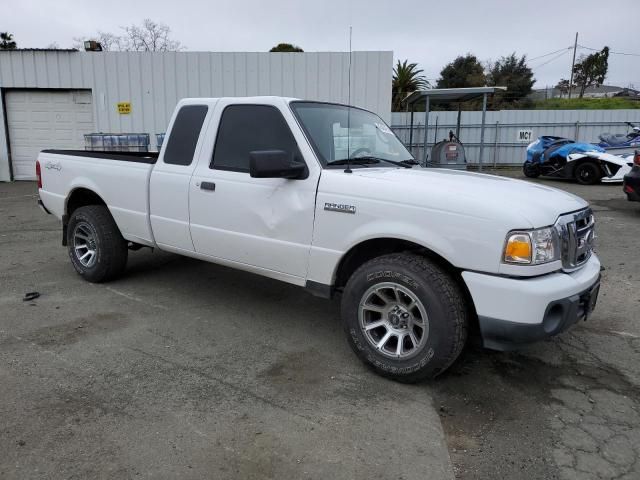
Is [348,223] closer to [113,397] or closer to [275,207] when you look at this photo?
[275,207]

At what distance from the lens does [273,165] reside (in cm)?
350

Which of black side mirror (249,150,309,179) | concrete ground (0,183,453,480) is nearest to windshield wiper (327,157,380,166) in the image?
black side mirror (249,150,309,179)

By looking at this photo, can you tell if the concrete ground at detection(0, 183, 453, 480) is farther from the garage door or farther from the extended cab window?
the garage door

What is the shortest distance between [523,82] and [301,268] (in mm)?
53502

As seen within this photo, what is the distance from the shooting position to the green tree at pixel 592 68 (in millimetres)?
66562

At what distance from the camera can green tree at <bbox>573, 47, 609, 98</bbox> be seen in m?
66.6

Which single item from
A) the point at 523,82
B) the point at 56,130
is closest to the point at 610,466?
the point at 56,130

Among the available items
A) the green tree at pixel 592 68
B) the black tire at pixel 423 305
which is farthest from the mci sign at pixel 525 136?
the green tree at pixel 592 68

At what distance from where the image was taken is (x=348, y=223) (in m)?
3.52

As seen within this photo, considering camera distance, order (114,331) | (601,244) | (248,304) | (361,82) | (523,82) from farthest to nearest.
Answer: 1. (523,82)
2. (361,82)
3. (601,244)
4. (248,304)
5. (114,331)

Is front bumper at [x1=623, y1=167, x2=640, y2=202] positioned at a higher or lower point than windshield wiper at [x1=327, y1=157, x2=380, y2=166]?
lower

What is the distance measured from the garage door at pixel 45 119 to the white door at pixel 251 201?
13.1 m

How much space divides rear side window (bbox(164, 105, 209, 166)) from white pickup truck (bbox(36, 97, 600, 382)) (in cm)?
1

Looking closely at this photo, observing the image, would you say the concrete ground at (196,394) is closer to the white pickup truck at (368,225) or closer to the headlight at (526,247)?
the white pickup truck at (368,225)
